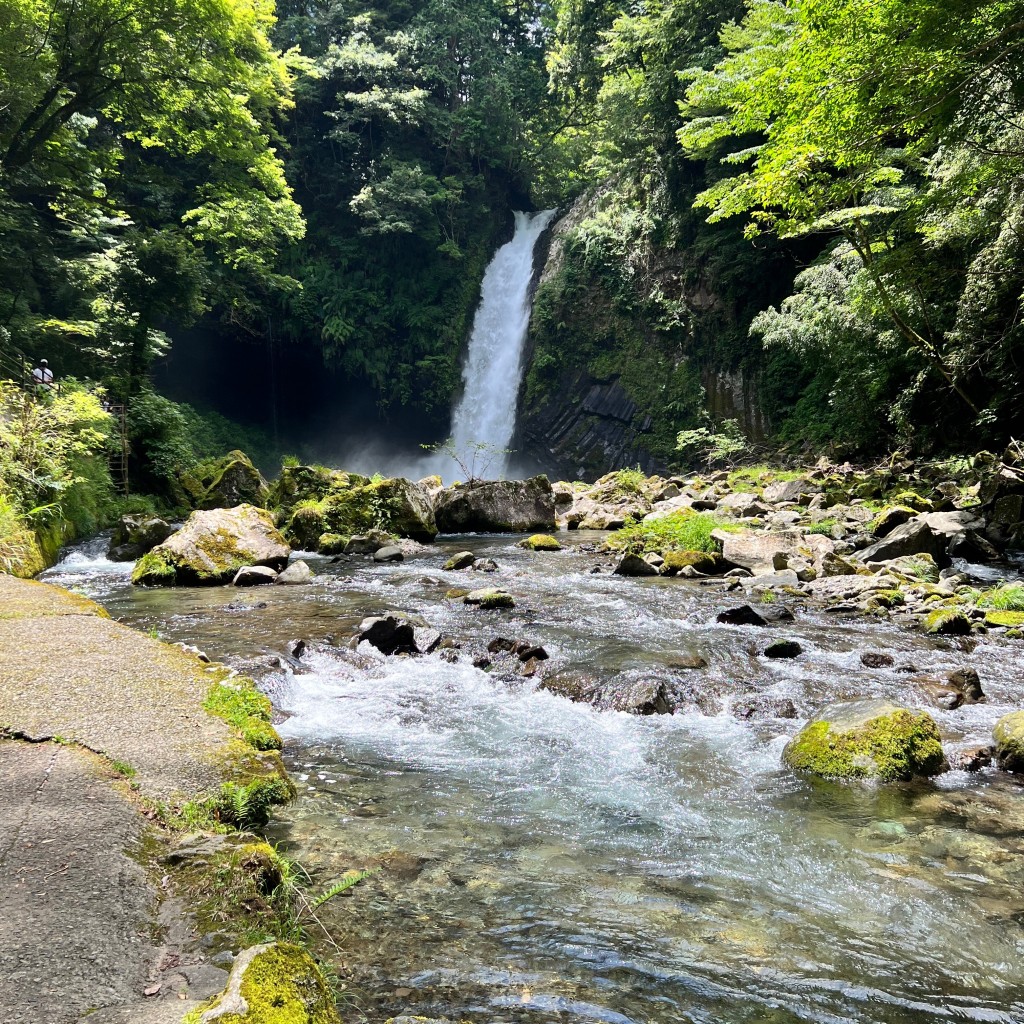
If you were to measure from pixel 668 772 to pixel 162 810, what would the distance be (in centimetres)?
281

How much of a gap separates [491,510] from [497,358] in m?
14.2

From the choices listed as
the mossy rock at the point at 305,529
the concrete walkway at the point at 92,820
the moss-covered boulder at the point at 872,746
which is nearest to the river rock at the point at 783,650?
the moss-covered boulder at the point at 872,746

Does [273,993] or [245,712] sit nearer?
[273,993]

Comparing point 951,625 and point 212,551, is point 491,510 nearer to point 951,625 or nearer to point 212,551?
point 212,551

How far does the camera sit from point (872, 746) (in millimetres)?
4023

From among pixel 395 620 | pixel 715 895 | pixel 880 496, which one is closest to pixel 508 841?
pixel 715 895

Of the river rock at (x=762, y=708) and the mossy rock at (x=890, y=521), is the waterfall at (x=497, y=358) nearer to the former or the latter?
the mossy rock at (x=890, y=521)

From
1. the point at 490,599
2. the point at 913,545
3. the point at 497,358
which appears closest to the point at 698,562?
the point at 913,545

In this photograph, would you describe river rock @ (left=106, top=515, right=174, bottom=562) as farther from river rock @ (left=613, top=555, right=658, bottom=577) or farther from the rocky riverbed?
river rock @ (left=613, top=555, right=658, bottom=577)

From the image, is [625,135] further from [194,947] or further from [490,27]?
[194,947]

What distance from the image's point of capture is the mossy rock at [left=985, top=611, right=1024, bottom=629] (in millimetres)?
6828

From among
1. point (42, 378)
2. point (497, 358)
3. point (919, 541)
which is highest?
point (497, 358)

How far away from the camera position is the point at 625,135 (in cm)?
2444

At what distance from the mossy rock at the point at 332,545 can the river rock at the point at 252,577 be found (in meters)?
2.74
